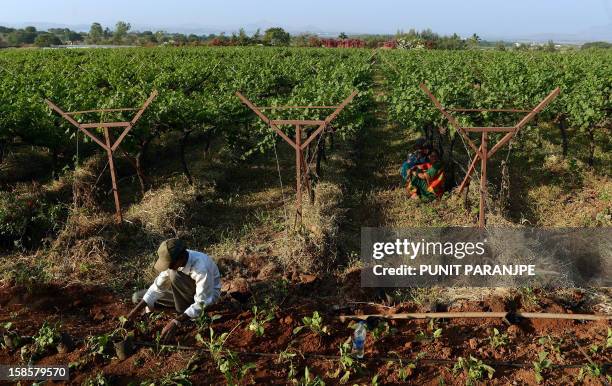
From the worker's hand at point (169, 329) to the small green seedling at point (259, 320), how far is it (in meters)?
0.71

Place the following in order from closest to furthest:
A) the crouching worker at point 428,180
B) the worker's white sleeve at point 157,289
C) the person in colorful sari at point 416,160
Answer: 1. the worker's white sleeve at point 157,289
2. the crouching worker at point 428,180
3. the person in colorful sari at point 416,160

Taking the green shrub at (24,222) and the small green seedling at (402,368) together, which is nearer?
the small green seedling at (402,368)

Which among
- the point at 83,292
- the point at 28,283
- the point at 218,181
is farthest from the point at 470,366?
the point at 218,181

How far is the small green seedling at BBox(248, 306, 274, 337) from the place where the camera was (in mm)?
4546

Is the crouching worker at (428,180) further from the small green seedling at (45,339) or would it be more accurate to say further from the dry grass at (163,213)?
the small green seedling at (45,339)

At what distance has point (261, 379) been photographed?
4117 millimetres

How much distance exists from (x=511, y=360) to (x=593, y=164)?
7.07m

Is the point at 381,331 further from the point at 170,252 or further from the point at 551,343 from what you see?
the point at 170,252

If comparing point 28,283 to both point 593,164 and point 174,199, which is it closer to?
point 174,199

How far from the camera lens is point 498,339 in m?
4.47

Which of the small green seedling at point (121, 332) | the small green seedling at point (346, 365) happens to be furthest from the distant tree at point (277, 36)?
the small green seedling at point (346, 365)

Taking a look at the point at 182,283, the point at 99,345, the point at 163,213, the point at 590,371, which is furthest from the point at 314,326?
the point at 163,213

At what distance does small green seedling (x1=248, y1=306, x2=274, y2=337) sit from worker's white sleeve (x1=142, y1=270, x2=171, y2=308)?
35.6 inches

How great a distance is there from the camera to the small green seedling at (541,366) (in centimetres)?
398
